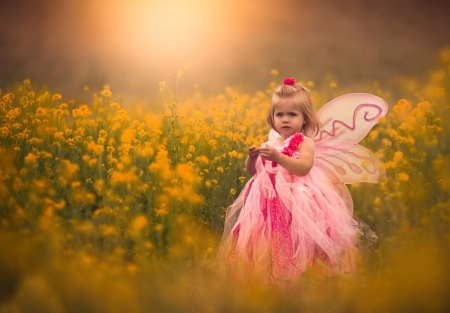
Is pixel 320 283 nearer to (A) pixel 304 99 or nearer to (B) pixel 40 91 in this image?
(A) pixel 304 99

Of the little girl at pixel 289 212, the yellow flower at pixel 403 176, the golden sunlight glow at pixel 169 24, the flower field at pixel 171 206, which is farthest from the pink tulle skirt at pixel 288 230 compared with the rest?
the golden sunlight glow at pixel 169 24

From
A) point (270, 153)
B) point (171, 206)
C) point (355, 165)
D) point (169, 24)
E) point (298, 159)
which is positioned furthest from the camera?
point (169, 24)

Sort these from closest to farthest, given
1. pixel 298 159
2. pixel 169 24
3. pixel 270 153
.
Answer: pixel 270 153 → pixel 298 159 → pixel 169 24

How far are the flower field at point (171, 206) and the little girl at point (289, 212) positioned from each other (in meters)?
0.12

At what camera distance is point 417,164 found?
2480 millimetres

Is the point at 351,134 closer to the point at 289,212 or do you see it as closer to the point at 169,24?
the point at 289,212

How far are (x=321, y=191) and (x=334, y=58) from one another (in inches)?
51.5

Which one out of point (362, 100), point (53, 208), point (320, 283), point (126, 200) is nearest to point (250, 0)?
point (362, 100)

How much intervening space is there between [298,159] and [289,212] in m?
0.21

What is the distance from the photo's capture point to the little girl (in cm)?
193

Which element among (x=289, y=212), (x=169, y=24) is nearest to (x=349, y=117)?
(x=289, y=212)

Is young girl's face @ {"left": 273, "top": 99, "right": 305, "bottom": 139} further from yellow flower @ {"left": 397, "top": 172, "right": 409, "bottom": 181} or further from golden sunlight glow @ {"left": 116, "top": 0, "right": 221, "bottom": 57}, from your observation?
golden sunlight glow @ {"left": 116, "top": 0, "right": 221, "bottom": 57}

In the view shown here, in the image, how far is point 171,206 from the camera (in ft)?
7.16

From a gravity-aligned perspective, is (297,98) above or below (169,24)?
below
